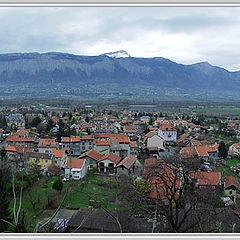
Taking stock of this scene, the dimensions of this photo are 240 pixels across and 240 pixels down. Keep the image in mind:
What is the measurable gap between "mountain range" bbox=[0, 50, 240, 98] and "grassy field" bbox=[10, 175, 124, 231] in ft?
237

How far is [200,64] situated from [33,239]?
175 meters

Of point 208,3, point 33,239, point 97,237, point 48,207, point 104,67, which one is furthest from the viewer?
point 104,67

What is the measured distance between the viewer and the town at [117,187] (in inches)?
171

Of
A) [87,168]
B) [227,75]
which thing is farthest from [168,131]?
[227,75]

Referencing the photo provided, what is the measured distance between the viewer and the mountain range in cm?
9088

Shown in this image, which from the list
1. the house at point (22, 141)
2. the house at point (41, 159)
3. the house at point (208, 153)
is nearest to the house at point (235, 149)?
the house at point (208, 153)

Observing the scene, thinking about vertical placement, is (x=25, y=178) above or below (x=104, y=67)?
below

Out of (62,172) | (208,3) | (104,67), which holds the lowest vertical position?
(62,172)

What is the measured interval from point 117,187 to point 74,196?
5.57 feet

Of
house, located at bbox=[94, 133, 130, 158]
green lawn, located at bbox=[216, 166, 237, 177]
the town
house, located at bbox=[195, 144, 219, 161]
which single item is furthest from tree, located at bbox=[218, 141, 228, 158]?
house, located at bbox=[94, 133, 130, 158]

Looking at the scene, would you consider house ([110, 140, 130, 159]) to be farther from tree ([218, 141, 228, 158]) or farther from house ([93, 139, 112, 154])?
tree ([218, 141, 228, 158])

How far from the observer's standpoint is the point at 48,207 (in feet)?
25.3

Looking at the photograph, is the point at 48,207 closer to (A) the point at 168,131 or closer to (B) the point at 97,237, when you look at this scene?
(B) the point at 97,237

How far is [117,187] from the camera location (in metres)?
9.62
